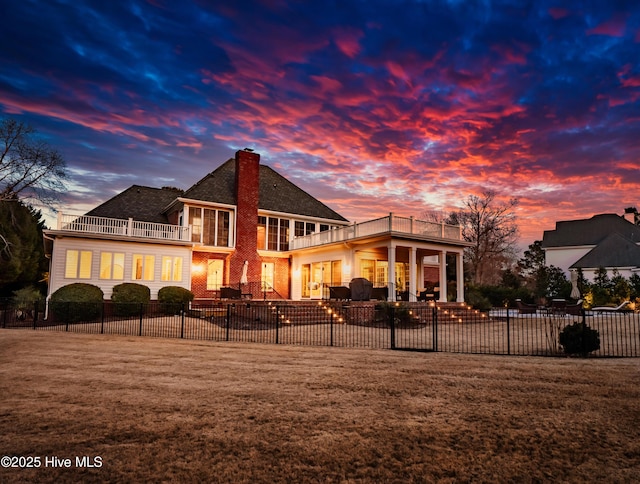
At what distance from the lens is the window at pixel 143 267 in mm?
22703

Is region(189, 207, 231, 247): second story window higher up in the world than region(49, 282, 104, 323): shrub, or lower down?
higher up

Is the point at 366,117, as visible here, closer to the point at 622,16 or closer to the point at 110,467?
the point at 622,16

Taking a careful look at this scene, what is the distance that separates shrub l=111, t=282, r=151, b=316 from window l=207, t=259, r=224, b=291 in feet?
16.6

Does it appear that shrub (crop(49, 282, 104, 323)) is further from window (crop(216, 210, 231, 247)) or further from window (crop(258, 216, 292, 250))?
window (crop(258, 216, 292, 250))

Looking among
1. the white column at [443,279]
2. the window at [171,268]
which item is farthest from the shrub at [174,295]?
the white column at [443,279]

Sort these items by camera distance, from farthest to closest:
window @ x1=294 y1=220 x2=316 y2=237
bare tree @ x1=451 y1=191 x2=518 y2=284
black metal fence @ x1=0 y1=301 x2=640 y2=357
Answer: bare tree @ x1=451 y1=191 x2=518 y2=284
window @ x1=294 y1=220 x2=316 y2=237
black metal fence @ x1=0 y1=301 x2=640 y2=357

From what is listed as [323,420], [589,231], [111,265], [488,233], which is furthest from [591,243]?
[323,420]

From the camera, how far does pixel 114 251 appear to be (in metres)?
22.2

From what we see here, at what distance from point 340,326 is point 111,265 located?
553 inches

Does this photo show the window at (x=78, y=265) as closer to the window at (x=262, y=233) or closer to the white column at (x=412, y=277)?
the window at (x=262, y=233)

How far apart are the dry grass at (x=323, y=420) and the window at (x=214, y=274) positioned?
17299 mm

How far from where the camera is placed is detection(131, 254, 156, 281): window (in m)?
22.7

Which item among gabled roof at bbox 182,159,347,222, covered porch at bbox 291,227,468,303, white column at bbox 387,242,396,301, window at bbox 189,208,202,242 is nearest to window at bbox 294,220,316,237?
gabled roof at bbox 182,159,347,222

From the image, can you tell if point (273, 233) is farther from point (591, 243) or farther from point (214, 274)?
point (591, 243)
